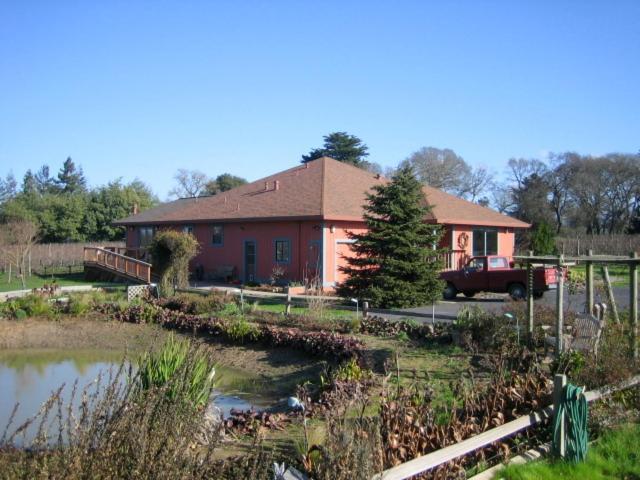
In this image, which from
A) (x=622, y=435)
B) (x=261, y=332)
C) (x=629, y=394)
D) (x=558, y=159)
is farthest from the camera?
(x=558, y=159)

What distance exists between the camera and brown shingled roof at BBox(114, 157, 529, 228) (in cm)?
2612

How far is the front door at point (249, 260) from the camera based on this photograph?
91.6ft

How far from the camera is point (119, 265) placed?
29.1 meters

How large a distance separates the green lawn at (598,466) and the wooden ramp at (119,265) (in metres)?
22.2

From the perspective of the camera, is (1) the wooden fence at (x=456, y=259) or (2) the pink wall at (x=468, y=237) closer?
(1) the wooden fence at (x=456, y=259)

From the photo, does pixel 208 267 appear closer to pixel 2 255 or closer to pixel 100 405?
pixel 2 255

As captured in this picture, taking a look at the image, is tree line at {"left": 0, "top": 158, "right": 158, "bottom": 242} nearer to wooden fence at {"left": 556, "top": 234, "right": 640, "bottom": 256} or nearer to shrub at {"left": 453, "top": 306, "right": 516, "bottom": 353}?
wooden fence at {"left": 556, "top": 234, "right": 640, "bottom": 256}

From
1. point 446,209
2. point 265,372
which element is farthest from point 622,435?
point 446,209

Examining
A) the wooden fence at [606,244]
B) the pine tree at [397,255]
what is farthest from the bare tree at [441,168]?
the pine tree at [397,255]

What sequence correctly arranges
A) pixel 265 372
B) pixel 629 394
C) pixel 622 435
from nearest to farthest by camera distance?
pixel 622 435 < pixel 629 394 < pixel 265 372

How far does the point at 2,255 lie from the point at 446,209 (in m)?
25.6

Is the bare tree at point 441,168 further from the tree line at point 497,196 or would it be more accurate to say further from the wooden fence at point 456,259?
the wooden fence at point 456,259

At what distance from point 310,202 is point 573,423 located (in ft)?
68.7

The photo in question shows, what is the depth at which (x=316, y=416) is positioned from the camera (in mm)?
7902
